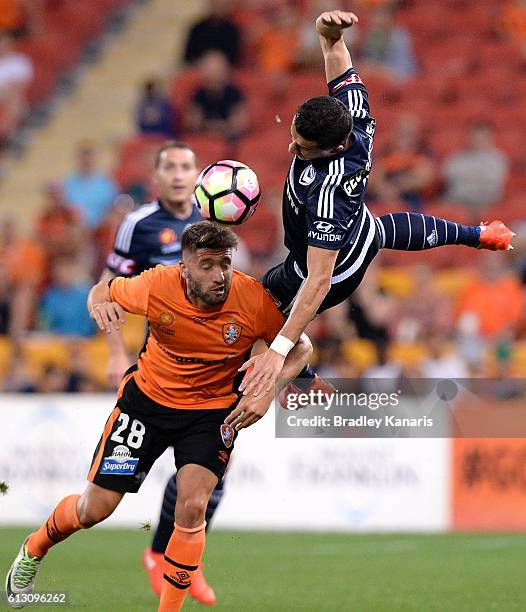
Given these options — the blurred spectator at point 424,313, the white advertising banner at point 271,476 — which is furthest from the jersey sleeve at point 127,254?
the blurred spectator at point 424,313

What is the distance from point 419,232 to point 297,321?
1.16 metres

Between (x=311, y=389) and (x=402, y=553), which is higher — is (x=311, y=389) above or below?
above

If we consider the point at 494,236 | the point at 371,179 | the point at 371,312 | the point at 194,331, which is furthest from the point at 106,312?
the point at 371,179

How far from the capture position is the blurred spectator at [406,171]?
47.2ft

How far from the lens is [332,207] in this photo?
6.61 m

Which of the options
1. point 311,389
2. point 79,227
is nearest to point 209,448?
point 311,389

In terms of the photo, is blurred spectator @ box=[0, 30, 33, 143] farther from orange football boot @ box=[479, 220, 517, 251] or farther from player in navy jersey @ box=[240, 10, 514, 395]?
orange football boot @ box=[479, 220, 517, 251]

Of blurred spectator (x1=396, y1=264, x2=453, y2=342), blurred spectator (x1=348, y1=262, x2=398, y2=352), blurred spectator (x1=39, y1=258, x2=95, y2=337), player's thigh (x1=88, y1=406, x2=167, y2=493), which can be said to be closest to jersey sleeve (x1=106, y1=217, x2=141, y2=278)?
player's thigh (x1=88, y1=406, x2=167, y2=493)

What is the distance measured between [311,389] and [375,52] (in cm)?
957

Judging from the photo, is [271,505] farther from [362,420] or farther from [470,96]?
[470,96]

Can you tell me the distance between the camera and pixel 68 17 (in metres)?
19.7

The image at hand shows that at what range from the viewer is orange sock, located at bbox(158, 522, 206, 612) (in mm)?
6555

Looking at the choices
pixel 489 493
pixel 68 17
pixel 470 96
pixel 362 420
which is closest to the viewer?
pixel 362 420

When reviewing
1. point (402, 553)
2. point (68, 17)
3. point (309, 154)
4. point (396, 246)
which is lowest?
point (402, 553)
